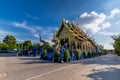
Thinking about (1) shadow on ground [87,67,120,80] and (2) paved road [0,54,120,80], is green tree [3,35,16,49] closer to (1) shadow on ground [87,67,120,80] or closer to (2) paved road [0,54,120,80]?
(2) paved road [0,54,120,80]

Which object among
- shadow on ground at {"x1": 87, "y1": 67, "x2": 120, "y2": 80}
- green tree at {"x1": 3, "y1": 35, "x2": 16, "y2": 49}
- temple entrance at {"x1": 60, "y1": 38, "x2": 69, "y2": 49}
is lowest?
shadow on ground at {"x1": 87, "y1": 67, "x2": 120, "y2": 80}

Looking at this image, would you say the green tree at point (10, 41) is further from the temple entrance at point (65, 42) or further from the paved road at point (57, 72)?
the paved road at point (57, 72)

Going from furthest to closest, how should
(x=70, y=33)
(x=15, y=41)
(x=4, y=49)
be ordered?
(x=15, y=41) → (x=4, y=49) → (x=70, y=33)

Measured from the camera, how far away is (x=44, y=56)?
26297 millimetres

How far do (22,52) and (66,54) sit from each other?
23048 millimetres

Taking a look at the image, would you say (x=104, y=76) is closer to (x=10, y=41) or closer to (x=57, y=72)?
(x=57, y=72)

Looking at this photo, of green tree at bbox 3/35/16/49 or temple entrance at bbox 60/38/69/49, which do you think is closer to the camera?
temple entrance at bbox 60/38/69/49

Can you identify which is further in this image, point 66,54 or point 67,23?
point 67,23

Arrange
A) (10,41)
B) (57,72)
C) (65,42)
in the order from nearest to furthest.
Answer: (57,72)
(65,42)
(10,41)

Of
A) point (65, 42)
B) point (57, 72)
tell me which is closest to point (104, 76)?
point (57, 72)

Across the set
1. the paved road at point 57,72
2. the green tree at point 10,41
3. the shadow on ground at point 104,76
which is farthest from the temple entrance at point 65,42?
the green tree at point 10,41

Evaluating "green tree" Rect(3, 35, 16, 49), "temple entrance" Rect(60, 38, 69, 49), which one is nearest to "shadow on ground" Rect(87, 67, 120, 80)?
"temple entrance" Rect(60, 38, 69, 49)

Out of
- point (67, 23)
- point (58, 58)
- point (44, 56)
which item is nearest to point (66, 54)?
point (58, 58)

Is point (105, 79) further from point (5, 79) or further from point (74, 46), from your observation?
point (74, 46)
